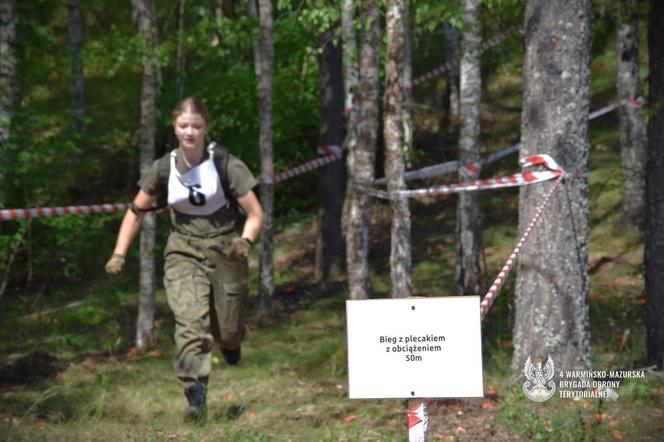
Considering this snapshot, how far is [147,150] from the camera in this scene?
11.9 meters

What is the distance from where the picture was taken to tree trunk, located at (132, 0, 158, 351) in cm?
1173

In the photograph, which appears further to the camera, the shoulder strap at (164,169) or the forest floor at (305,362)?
the shoulder strap at (164,169)

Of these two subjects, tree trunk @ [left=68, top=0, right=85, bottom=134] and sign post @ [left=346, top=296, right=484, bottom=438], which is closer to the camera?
sign post @ [left=346, top=296, right=484, bottom=438]

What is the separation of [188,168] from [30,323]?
25.1 feet

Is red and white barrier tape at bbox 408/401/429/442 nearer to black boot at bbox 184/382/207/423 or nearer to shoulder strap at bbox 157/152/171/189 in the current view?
black boot at bbox 184/382/207/423

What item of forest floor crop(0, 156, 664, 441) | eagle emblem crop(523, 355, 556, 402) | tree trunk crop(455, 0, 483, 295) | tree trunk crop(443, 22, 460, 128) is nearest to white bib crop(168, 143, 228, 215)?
forest floor crop(0, 156, 664, 441)

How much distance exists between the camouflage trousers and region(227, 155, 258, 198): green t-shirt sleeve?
1.33 feet

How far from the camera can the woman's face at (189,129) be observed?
23.6 ft

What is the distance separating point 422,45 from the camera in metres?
29.4

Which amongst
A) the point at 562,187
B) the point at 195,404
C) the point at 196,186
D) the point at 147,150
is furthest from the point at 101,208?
the point at 562,187

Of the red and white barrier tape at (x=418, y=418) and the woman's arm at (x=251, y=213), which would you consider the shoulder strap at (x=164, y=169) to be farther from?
the red and white barrier tape at (x=418, y=418)

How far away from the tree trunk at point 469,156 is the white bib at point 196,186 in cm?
683

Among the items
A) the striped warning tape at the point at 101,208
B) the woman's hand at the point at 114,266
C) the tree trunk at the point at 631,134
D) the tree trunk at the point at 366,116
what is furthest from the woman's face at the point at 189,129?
the tree trunk at the point at 631,134

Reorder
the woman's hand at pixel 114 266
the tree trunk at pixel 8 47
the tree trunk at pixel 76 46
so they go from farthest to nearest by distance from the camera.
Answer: the tree trunk at pixel 76 46
the tree trunk at pixel 8 47
the woman's hand at pixel 114 266
